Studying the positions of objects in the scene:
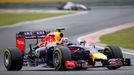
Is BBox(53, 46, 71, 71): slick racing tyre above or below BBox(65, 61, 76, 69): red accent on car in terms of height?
above

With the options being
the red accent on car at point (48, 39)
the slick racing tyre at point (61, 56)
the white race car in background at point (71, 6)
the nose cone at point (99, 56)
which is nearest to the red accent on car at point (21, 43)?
the red accent on car at point (48, 39)

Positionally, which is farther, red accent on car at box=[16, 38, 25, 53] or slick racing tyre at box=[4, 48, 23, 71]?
red accent on car at box=[16, 38, 25, 53]

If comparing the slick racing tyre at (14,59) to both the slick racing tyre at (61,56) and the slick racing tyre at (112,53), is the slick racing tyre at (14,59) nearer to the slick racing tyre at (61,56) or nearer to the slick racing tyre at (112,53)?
the slick racing tyre at (61,56)

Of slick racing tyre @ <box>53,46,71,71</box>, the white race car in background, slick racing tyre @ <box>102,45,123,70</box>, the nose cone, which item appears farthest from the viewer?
the white race car in background

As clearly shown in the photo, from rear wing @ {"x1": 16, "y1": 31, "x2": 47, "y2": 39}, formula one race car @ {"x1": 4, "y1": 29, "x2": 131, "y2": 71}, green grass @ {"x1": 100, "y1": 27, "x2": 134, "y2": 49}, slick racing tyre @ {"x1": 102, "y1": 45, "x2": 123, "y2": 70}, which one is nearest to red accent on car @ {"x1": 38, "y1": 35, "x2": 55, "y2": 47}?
formula one race car @ {"x1": 4, "y1": 29, "x2": 131, "y2": 71}

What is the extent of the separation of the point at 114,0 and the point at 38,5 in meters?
11.1

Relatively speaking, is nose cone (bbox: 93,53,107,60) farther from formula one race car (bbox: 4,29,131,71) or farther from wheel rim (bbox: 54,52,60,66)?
wheel rim (bbox: 54,52,60,66)

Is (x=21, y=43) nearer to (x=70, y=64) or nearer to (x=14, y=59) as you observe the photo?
(x=14, y=59)

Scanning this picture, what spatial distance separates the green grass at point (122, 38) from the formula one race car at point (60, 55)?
30.5 feet

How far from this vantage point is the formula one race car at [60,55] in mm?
16562

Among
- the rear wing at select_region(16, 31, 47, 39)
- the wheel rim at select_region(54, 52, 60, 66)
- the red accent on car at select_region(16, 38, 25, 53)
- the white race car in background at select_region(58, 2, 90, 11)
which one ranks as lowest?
the wheel rim at select_region(54, 52, 60, 66)

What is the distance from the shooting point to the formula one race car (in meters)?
16.6

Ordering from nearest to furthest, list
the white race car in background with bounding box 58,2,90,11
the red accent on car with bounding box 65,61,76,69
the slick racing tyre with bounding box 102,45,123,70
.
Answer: the red accent on car with bounding box 65,61,76,69, the slick racing tyre with bounding box 102,45,123,70, the white race car in background with bounding box 58,2,90,11

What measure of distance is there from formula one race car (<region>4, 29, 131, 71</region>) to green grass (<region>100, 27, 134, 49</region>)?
30.5ft
